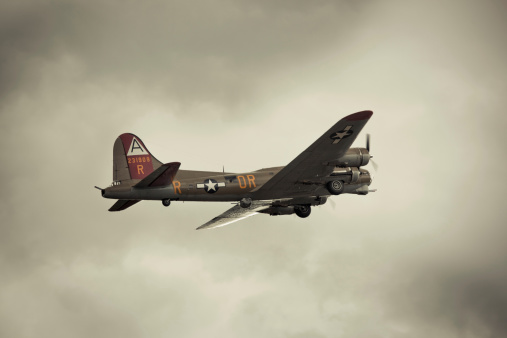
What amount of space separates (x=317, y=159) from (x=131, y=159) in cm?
1451

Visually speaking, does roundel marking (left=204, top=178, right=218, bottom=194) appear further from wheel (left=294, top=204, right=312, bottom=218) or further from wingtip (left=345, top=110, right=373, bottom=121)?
wingtip (left=345, top=110, right=373, bottom=121)

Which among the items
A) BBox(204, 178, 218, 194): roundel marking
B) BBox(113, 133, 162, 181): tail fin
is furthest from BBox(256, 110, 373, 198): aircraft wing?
BBox(113, 133, 162, 181): tail fin

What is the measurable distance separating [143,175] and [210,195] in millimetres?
5690

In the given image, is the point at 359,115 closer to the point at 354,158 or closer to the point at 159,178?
the point at 354,158

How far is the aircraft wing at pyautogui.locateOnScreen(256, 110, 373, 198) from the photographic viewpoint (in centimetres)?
5269

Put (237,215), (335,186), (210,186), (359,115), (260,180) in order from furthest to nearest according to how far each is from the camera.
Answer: (237,215) → (260,180) → (335,186) → (210,186) → (359,115)

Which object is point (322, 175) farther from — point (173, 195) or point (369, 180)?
A: point (173, 195)

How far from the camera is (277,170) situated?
2346 inches

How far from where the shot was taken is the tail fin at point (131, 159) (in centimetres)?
5781

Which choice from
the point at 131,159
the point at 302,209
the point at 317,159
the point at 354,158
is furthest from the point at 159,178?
the point at 354,158

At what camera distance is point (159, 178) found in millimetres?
53969

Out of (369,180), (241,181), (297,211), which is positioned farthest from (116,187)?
(369,180)

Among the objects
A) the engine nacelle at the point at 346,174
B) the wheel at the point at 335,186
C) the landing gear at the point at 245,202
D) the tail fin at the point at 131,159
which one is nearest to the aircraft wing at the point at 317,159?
the engine nacelle at the point at 346,174

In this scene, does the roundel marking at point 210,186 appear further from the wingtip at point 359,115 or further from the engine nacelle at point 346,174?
the wingtip at point 359,115
